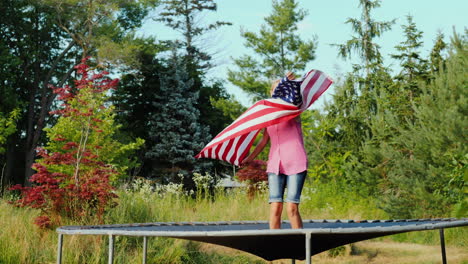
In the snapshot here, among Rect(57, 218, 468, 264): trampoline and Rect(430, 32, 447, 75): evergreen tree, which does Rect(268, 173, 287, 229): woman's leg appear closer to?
Rect(57, 218, 468, 264): trampoline

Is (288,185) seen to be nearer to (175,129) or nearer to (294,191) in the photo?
(294,191)

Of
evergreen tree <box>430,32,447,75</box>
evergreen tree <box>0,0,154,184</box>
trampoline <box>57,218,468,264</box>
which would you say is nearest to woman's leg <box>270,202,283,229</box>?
trampoline <box>57,218,468,264</box>

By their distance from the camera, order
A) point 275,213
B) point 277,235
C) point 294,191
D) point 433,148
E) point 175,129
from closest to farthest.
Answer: point 277,235 → point 294,191 → point 275,213 → point 433,148 → point 175,129

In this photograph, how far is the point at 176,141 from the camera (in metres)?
19.6

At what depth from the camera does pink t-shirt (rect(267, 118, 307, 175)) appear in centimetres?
346

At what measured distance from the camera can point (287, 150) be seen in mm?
3506

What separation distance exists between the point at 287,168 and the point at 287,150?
0.41 ft

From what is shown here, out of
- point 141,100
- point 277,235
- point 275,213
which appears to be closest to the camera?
point 277,235

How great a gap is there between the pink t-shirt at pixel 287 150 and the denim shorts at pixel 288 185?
0.11ft

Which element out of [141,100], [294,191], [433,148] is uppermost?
[141,100]

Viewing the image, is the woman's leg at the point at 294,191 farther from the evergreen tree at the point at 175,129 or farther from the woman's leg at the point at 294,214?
the evergreen tree at the point at 175,129

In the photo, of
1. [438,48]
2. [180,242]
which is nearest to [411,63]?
[438,48]

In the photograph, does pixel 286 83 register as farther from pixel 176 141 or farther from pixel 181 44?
pixel 181 44

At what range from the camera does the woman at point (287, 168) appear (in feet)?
11.3
